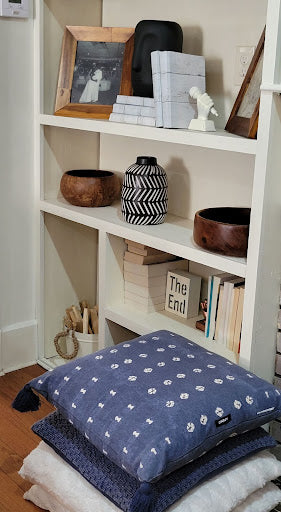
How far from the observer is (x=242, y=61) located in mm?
2053

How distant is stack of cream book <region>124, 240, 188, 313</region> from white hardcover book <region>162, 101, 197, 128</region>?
0.48 metres

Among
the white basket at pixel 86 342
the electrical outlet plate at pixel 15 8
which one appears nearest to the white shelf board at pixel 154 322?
the white basket at pixel 86 342

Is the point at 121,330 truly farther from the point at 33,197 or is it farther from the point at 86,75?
the point at 86,75

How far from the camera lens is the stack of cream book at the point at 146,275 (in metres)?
2.29

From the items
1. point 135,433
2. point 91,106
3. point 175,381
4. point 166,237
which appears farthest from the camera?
point 91,106

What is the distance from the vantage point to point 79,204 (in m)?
2.46

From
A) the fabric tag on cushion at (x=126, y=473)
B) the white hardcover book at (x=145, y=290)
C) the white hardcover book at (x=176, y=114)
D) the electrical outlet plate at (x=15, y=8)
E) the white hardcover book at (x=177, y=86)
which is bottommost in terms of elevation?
the fabric tag on cushion at (x=126, y=473)

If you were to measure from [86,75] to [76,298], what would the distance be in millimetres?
920

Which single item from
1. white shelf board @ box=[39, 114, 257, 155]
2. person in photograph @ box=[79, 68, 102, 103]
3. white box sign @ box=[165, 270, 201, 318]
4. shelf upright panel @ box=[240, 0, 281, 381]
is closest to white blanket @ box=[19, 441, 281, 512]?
shelf upright panel @ box=[240, 0, 281, 381]

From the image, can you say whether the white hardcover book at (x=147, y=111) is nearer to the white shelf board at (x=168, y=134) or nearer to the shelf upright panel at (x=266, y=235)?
the white shelf board at (x=168, y=134)

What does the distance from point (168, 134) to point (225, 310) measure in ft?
1.82

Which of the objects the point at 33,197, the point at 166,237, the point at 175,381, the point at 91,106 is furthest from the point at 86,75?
the point at 175,381

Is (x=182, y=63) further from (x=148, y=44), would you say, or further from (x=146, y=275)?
(x=146, y=275)

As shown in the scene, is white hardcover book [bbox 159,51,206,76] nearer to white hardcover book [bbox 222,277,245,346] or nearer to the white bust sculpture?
the white bust sculpture
